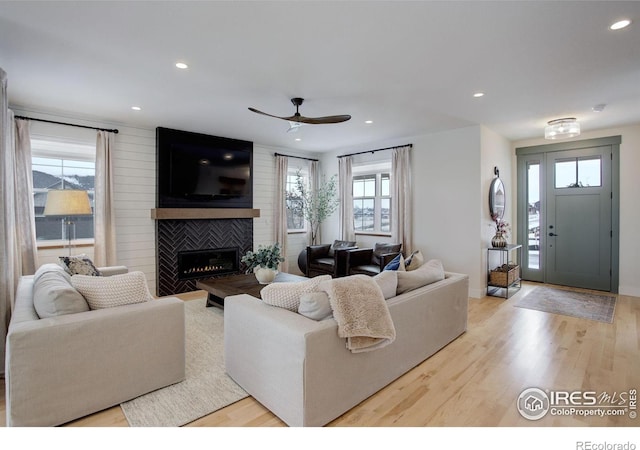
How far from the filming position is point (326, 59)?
286 cm

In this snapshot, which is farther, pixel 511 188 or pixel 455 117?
pixel 511 188

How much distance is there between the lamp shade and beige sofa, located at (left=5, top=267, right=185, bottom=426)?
133cm

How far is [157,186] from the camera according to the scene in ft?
17.2

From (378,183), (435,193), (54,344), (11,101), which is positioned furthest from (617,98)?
(11,101)

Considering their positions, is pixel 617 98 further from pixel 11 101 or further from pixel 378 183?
pixel 11 101

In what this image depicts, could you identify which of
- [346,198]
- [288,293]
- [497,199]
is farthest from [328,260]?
[288,293]

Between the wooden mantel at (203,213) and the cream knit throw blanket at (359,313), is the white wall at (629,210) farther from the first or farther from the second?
the wooden mantel at (203,213)

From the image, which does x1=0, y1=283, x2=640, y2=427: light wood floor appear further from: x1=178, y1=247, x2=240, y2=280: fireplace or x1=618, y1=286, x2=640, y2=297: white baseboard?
x1=178, y1=247, x2=240, y2=280: fireplace

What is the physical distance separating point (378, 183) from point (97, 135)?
15.5 feet

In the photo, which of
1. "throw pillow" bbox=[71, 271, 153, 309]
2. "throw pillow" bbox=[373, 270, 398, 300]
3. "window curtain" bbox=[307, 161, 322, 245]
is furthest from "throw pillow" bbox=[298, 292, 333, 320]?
"window curtain" bbox=[307, 161, 322, 245]

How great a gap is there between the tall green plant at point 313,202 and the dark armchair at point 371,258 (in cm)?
175

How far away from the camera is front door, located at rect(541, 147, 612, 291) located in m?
5.37

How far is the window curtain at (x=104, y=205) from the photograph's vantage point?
15.3 ft

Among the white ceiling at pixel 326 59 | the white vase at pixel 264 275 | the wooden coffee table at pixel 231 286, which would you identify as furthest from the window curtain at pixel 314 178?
the white vase at pixel 264 275
